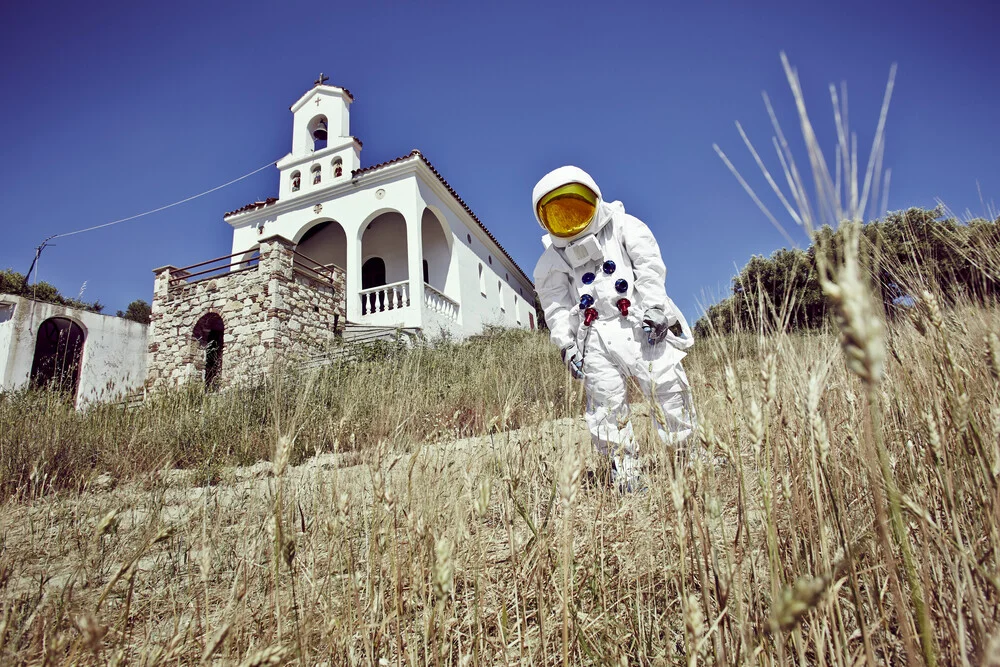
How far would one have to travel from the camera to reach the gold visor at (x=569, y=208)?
2.99m

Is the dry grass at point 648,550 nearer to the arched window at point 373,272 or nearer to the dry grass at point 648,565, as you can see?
the dry grass at point 648,565

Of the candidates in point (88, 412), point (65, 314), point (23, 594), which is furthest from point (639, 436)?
point (65, 314)

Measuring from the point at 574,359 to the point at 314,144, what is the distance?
45.6 feet

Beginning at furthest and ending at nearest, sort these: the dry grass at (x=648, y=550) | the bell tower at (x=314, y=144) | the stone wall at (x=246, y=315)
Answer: the bell tower at (x=314, y=144), the stone wall at (x=246, y=315), the dry grass at (x=648, y=550)

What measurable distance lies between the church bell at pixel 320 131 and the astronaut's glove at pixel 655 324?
46.9 ft

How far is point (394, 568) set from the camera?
103 cm

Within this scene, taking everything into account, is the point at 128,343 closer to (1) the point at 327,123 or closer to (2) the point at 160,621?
(1) the point at 327,123

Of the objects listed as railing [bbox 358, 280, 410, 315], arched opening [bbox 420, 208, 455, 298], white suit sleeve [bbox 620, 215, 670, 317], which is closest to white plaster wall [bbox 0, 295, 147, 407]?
railing [bbox 358, 280, 410, 315]

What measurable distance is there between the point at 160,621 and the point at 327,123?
1434cm

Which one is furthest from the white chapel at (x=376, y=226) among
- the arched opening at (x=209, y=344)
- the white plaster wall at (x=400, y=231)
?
the arched opening at (x=209, y=344)

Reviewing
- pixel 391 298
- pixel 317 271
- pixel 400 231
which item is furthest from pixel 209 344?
pixel 400 231

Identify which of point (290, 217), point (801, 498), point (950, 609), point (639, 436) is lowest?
point (950, 609)

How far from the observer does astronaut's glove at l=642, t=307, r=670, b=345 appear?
267cm

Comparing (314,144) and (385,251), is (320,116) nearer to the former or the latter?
(314,144)
